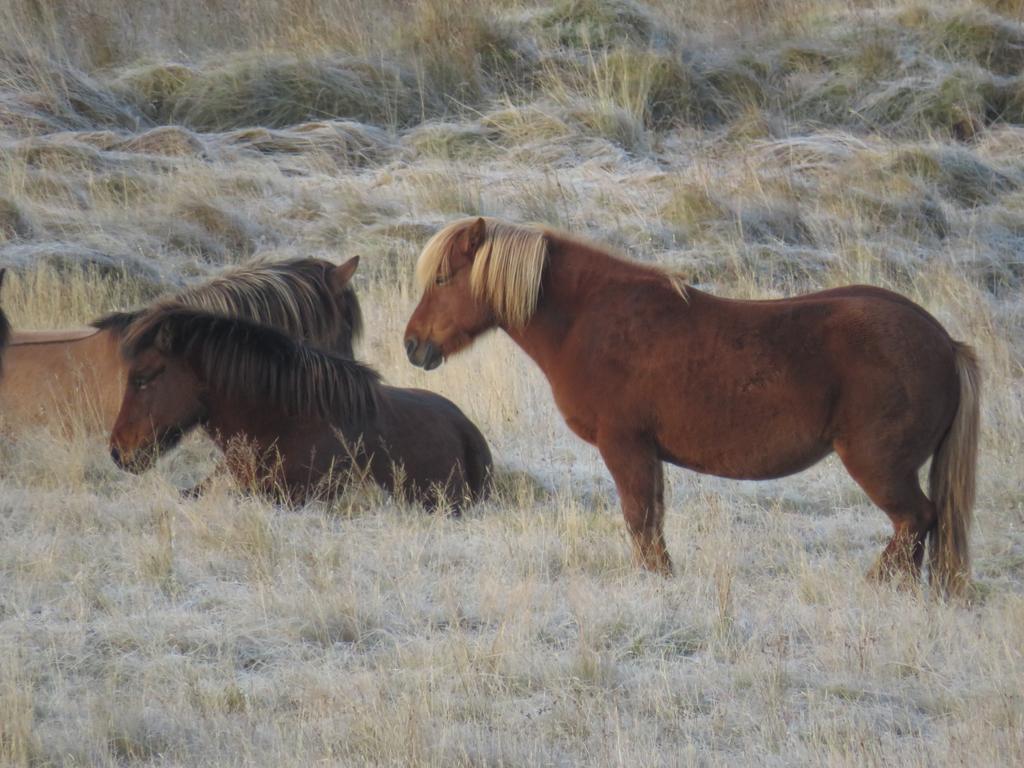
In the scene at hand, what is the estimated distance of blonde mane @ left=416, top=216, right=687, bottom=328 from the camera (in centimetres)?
507

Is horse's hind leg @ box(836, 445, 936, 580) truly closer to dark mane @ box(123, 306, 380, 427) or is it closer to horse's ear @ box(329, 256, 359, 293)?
dark mane @ box(123, 306, 380, 427)

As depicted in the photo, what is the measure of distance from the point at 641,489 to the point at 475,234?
1106 mm

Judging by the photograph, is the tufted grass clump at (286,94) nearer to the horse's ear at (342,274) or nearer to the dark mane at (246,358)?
the horse's ear at (342,274)

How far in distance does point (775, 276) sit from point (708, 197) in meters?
1.15

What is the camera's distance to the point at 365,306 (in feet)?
31.5

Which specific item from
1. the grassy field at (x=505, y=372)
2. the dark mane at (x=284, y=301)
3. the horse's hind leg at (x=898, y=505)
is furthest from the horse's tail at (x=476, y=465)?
the horse's hind leg at (x=898, y=505)

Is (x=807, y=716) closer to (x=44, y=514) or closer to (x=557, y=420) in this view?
(x=44, y=514)

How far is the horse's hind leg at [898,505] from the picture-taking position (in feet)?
15.5

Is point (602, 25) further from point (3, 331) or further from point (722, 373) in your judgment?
point (722, 373)

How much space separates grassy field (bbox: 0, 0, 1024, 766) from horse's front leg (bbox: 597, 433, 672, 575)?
14 centimetres

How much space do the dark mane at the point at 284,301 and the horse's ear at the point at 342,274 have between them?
0.11ft

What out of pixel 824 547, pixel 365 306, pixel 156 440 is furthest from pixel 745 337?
pixel 365 306

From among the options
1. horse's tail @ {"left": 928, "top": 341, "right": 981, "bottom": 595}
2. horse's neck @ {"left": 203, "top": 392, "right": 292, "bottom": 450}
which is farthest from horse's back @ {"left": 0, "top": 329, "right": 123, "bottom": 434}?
horse's tail @ {"left": 928, "top": 341, "right": 981, "bottom": 595}

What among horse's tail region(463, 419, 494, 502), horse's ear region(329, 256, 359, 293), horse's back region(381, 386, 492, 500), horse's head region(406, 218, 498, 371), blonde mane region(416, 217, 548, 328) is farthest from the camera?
horse's ear region(329, 256, 359, 293)
